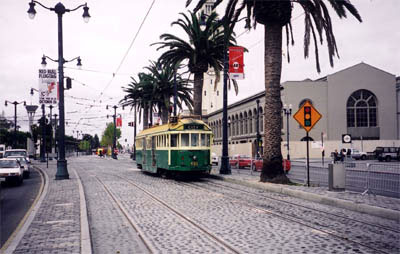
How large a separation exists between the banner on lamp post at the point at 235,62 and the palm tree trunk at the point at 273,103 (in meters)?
4.79

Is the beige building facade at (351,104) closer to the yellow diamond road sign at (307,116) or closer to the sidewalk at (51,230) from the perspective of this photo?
the yellow diamond road sign at (307,116)

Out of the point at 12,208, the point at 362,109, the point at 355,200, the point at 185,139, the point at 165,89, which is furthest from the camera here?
the point at 362,109

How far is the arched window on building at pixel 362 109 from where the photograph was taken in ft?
223

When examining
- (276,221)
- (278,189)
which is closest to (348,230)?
(276,221)

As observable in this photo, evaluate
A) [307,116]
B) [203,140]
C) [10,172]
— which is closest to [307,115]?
[307,116]

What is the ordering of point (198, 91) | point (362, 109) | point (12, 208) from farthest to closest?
point (362, 109)
point (198, 91)
point (12, 208)

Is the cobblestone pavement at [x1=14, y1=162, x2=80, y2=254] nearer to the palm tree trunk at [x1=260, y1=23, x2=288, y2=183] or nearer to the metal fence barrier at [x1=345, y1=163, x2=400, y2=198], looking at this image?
the palm tree trunk at [x1=260, y1=23, x2=288, y2=183]

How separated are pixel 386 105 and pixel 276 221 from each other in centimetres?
6369

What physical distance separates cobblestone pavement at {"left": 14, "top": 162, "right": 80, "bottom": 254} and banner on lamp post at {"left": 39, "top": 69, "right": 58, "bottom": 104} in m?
14.8

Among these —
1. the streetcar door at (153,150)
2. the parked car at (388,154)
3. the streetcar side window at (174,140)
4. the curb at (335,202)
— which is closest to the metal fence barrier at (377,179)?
the curb at (335,202)

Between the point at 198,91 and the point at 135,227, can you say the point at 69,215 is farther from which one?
the point at 198,91

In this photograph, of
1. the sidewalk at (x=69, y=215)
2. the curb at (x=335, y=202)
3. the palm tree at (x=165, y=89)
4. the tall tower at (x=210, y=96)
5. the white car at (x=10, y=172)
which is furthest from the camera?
the tall tower at (x=210, y=96)

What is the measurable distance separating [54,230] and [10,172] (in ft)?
45.8

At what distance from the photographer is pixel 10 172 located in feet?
71.4
